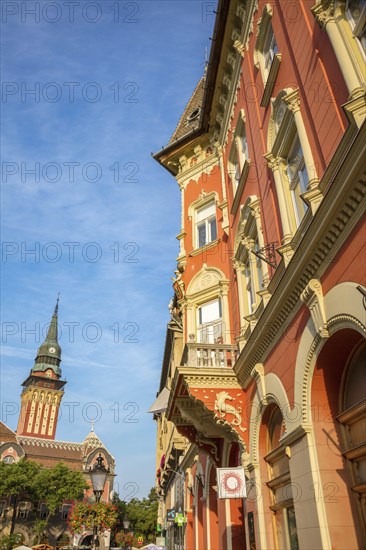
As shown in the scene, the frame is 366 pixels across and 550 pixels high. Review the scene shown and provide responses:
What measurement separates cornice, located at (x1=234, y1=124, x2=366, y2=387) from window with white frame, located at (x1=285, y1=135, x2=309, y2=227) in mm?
1589

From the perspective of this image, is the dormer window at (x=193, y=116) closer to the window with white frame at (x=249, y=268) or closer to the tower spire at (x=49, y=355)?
the window with white frame at (x=249, y=268)

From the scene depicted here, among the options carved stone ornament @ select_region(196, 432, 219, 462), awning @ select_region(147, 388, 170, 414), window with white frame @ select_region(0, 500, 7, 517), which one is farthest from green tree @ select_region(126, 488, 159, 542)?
carved stone ornament @ select_region(196, 432, 219, 462)

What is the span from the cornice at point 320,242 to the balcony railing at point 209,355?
6.94ft

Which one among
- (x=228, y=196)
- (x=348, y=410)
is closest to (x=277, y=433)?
(x=348, y=410)

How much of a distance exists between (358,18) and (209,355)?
8123 mm

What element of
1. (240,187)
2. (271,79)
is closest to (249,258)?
(240,187)

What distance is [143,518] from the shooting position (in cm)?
7031

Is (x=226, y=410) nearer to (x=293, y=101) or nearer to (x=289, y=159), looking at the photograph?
(x=289, y=159)

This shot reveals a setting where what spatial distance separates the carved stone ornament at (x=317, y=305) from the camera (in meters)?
6.67

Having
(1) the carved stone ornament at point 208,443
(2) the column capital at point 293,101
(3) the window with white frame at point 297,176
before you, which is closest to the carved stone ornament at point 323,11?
(2) the column capital at point 293,101

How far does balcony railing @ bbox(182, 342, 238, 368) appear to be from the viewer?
11469 millimetres

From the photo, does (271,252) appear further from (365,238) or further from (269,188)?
(365,238)

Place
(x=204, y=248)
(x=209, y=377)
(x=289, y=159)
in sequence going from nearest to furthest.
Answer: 1. (x=289, y=159)
2. (x=209, y=377)
3. (x=204, y=248)

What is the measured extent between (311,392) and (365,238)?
2.96 meters
